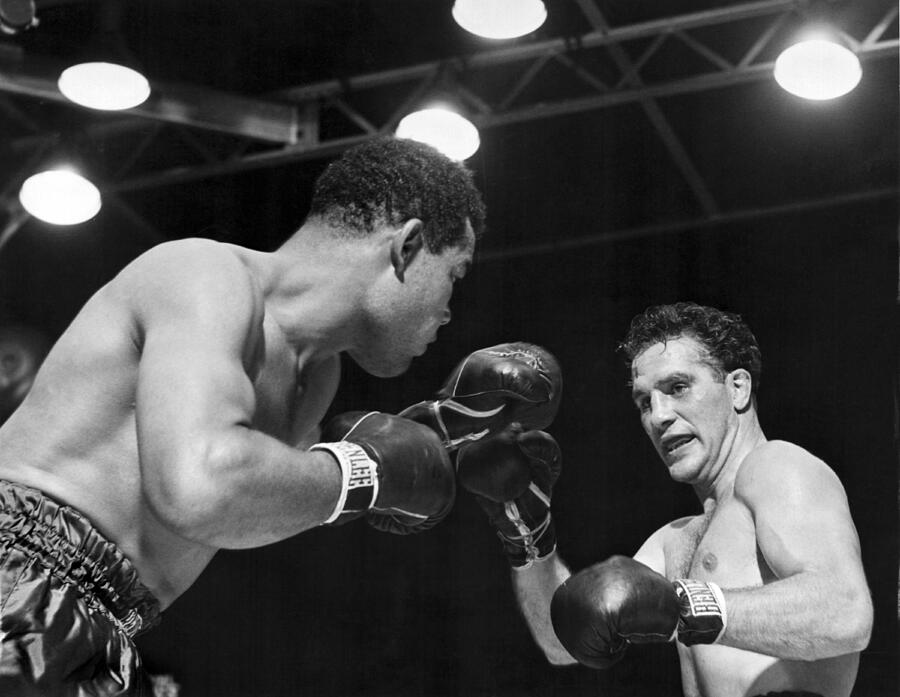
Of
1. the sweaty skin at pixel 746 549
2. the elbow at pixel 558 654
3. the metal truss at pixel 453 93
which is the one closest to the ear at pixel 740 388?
the sweaty skin at pixel 746 549

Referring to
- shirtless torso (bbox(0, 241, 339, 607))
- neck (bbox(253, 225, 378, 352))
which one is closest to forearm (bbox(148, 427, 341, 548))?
shirtless torso (bbox(0, 241, 339, 607))

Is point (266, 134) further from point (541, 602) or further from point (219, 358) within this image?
point (219, 358)

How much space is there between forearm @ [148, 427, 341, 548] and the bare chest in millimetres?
922

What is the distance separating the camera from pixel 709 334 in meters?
2.43

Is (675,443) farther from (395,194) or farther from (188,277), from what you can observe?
(188,277)

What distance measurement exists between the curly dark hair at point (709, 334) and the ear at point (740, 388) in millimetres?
11

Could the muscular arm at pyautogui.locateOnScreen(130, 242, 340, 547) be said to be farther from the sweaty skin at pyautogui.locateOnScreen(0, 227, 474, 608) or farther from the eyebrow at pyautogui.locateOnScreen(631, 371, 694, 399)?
the eyebrow at pyautogui.locateOnScreen(631, 371, 694, 399)

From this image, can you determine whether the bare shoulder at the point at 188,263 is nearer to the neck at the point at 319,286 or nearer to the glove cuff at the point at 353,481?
the neck at the point at 319,286

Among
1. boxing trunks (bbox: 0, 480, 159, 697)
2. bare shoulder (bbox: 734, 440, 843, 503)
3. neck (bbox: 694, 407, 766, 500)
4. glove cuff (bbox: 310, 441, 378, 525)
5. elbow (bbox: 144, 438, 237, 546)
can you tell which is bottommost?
boxing trunks (bbox: 0, 480, 159, 697)

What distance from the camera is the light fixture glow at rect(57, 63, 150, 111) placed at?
140 inches

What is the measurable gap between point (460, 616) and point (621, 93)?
197 cm

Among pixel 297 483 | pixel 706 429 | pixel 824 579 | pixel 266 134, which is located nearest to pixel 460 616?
pixel 266 134

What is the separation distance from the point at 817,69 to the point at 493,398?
151cm

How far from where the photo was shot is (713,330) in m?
2.42
